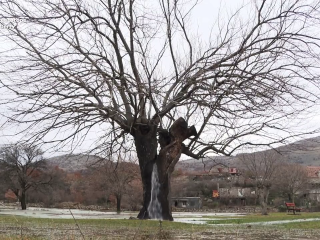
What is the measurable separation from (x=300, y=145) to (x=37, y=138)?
7.97m

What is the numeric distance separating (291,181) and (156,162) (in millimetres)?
44341

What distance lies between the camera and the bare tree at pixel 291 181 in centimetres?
5456

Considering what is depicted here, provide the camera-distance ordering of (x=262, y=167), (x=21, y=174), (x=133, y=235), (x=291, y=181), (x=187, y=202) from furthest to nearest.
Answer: (x=187, y=202)
(x=291, y=181)
(x=21, y=174)
(x=262, y=167)
(x=133, y=235)

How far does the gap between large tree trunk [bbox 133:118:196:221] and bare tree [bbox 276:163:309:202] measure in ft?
136

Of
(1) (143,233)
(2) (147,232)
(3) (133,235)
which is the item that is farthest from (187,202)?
(1) (143,233)

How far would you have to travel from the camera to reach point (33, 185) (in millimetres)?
52250

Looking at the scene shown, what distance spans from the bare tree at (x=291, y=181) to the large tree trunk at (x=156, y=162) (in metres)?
41.4

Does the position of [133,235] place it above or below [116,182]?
below

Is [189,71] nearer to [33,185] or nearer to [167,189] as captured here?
[167,189]

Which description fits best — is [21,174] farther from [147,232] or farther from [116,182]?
[147,232]

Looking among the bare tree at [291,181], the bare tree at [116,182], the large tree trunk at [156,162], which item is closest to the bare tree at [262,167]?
the bare tree at [116,182]

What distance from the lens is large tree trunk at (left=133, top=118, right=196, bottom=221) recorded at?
14047mm

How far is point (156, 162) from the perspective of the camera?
14109mm

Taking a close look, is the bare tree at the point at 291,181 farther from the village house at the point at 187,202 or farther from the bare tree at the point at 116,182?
the bare tree at the point at 116,182
